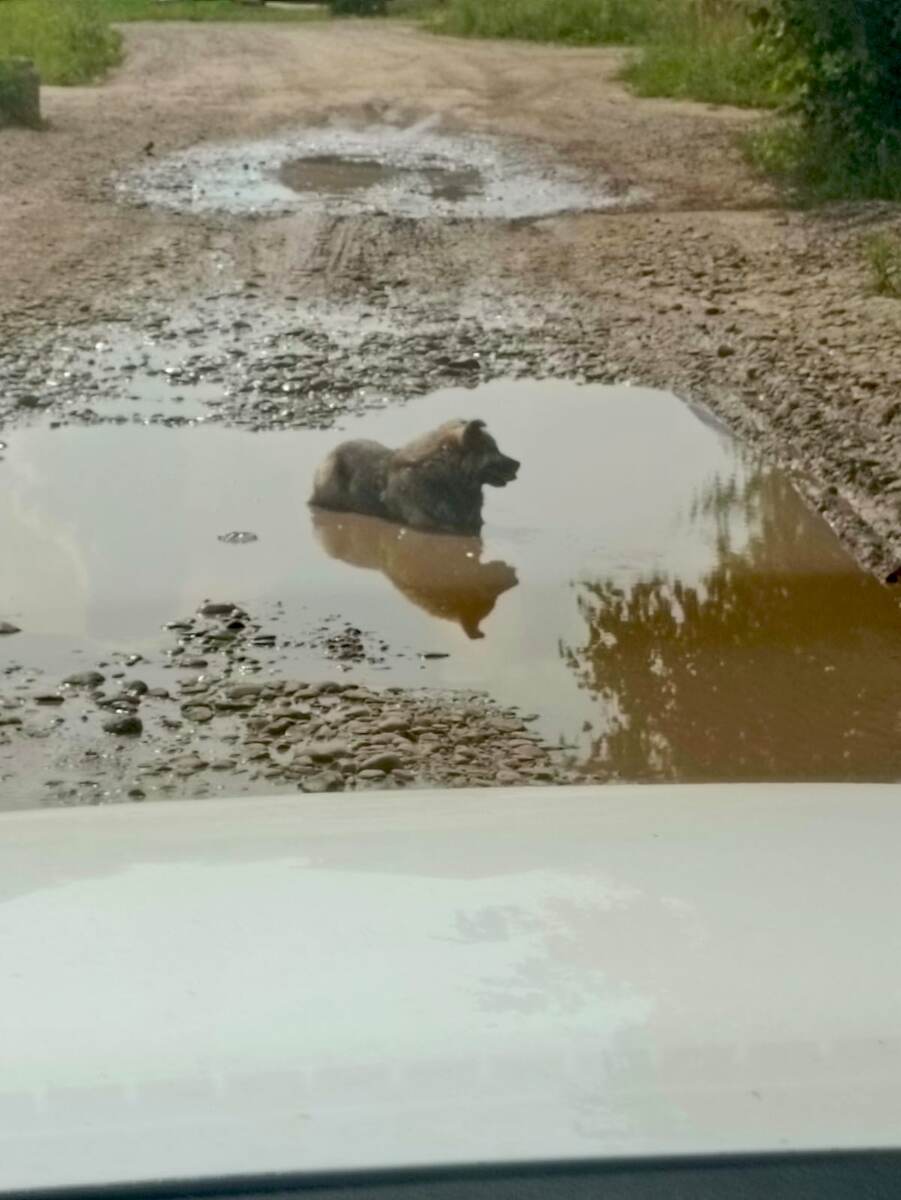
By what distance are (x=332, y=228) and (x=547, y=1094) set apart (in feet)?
38.9

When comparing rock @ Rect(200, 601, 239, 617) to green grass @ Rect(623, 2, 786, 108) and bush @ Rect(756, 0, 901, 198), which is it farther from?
green grass @ Rect(623, 2, 786, 108)

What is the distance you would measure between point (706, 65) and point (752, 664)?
16.5 metres

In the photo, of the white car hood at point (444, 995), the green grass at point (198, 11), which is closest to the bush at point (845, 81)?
the white car hood at point (444, 995)

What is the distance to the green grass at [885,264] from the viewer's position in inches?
417

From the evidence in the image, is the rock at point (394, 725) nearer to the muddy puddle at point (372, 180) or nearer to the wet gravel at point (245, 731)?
the wet gravel at point (245, 731)

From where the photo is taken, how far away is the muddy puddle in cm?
1408

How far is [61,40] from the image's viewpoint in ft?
80.4

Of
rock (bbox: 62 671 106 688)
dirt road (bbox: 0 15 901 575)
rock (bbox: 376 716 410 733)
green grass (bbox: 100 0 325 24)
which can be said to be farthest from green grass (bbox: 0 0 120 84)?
rock (bbox: 376 716 410 733)

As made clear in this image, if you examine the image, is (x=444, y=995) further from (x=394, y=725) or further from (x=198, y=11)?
(x=198, y=11)

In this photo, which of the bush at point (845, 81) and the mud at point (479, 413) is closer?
the mud at point (479, 413)

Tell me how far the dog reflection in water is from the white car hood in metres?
3.95

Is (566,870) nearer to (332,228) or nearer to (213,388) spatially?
(213,388)

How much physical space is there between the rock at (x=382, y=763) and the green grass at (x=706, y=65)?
44.7 feet

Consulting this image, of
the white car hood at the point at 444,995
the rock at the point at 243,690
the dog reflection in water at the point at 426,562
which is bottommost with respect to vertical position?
the dog reflection in water at the point at 426,562
